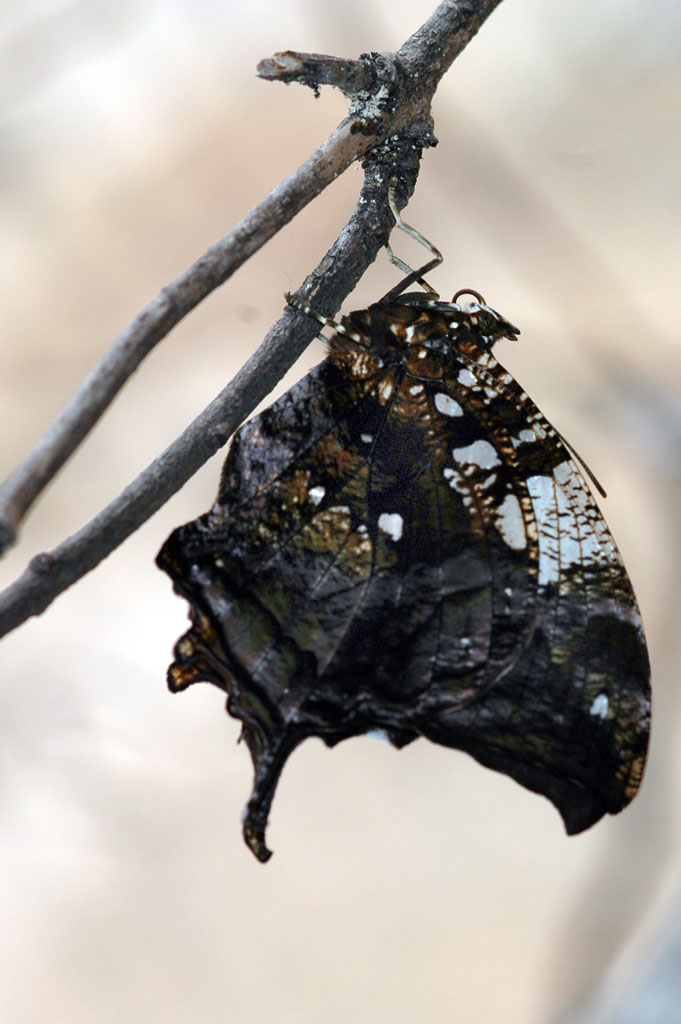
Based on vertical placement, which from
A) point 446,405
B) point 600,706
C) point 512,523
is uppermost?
point 446,405

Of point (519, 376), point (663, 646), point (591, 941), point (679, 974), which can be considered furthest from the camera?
point (519, 376)

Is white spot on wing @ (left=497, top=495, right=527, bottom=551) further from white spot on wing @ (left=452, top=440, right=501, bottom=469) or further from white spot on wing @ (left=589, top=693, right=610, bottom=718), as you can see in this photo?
white spot on wing @ (left=589, top=693, right=610, bottom=718)

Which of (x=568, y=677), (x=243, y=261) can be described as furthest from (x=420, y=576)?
(x=243, y=261)

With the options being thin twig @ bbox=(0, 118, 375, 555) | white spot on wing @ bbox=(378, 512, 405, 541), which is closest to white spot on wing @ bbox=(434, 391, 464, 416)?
white spot on wing @ bbox=(378, 512, 405, 541)

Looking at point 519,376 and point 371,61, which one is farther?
point 519,376

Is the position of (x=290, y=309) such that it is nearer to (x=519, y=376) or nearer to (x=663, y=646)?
(x=519, y=376)

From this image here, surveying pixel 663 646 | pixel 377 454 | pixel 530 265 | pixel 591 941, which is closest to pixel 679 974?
pixel 591 941

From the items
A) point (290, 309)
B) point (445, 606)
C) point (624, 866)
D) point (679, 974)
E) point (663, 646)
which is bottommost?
Result: point (679, 974)

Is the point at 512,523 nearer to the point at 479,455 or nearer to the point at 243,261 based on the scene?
the point at 479,455
